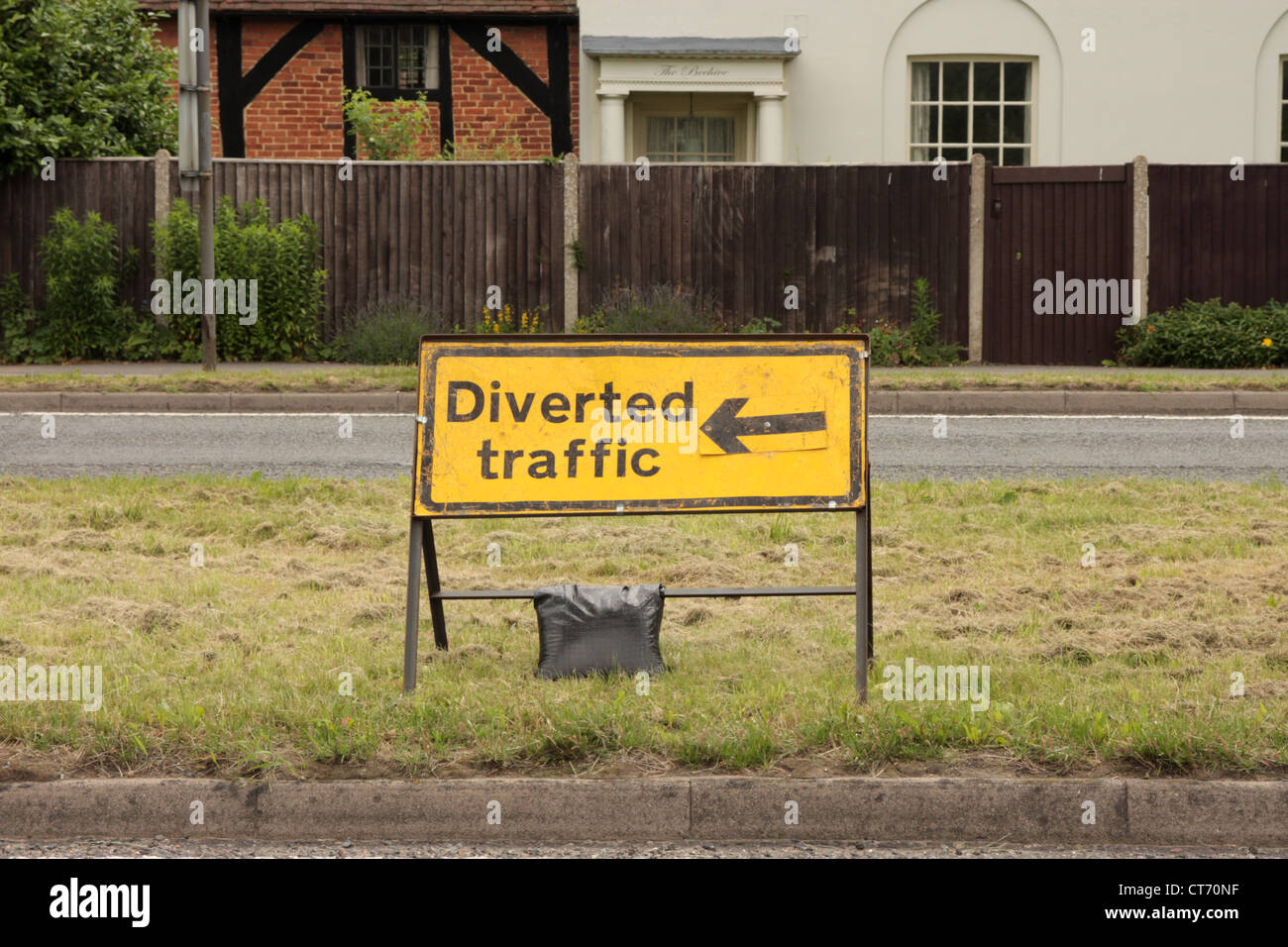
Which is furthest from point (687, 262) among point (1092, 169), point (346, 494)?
point (346, 494)

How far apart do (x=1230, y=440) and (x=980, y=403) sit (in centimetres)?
287

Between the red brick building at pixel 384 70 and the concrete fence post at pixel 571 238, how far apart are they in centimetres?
481

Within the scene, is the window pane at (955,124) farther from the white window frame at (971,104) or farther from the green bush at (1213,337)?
the green bush at (1213,337)

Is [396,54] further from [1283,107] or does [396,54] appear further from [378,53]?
[1283,107]

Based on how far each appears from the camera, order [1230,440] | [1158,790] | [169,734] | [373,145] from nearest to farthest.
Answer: [1158,790]
[169,734]
[1230,440]
[373,145]

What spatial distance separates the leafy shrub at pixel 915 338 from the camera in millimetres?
17391

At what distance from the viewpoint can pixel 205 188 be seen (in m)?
15.2

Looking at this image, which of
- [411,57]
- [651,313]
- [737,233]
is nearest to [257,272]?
[651,313]

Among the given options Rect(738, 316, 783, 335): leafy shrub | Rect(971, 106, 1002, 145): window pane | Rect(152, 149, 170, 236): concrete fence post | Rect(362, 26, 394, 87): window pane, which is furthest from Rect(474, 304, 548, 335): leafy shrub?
Rect(971, 106, 1002, 145): window pane

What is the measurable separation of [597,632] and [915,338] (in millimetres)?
12995

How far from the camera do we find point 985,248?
17719mm

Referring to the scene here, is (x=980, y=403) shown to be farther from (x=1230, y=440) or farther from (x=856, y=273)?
(x=856, y=273)

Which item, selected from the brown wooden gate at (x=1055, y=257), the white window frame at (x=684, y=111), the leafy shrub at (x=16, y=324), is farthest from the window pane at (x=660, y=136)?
the leafy shrub at (x=16, y=324)

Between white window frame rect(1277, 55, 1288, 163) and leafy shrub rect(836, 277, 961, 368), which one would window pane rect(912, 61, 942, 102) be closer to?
white window frame rect(1277, 55, 1288, 163)
